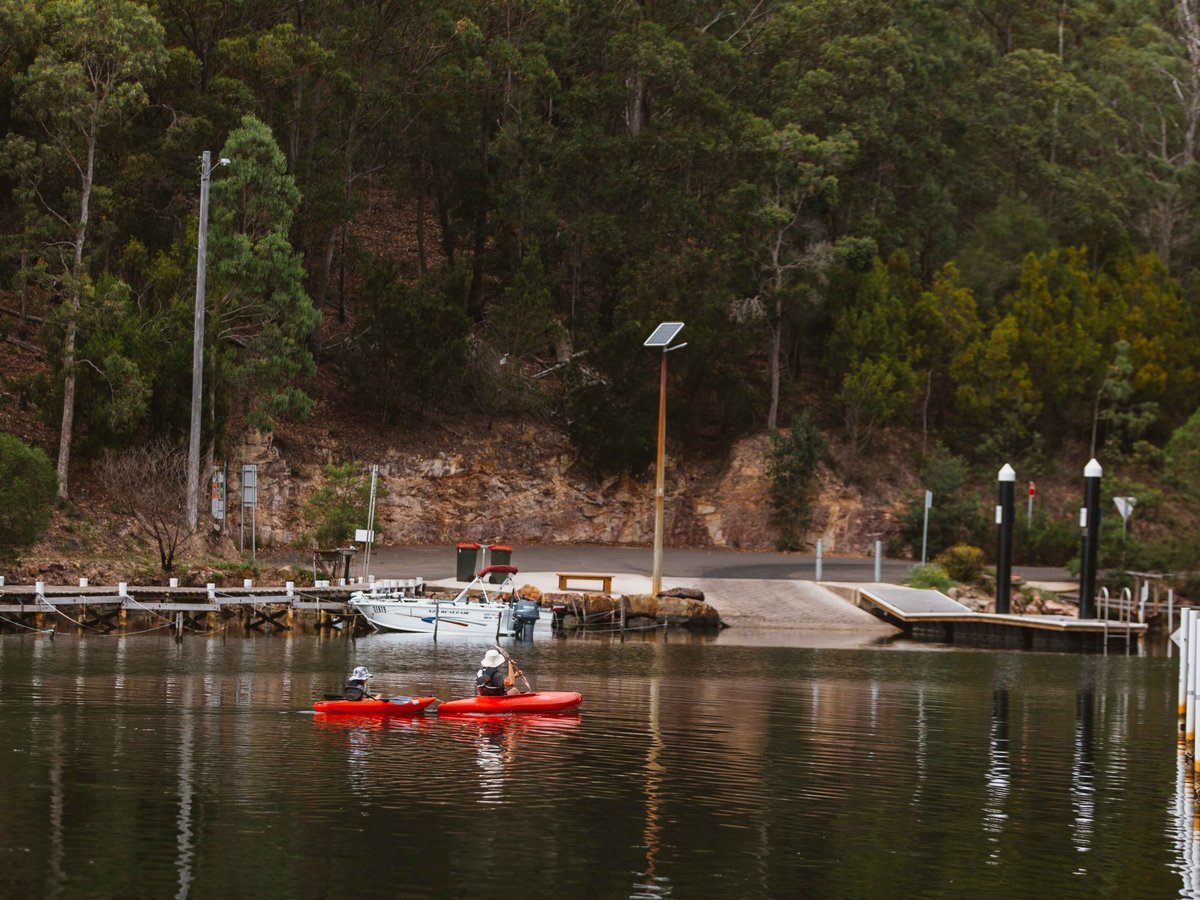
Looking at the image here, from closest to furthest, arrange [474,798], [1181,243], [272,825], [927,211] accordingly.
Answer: [272,825], [474,798], [927,211], [1181,243]

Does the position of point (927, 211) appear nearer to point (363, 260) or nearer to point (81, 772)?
point (363, 260)

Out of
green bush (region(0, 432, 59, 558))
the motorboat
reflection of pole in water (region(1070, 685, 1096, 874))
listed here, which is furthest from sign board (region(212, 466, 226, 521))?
reflection of pole in water (region(1070, 685, 1096, 874))

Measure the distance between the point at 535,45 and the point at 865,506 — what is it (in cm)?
2421

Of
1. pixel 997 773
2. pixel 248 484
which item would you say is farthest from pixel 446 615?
pixel 997 773

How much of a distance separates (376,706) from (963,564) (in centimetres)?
3794

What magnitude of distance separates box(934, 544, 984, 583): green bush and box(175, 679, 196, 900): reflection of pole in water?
39.2 metres

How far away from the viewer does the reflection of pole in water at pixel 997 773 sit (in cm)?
1891

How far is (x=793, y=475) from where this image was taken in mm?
66500

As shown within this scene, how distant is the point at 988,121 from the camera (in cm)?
8206

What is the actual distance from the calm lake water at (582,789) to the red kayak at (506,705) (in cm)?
44

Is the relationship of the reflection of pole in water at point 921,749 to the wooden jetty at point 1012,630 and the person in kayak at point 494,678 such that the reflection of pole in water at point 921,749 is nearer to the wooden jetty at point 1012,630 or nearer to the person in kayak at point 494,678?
the person in kayak at point 494,678

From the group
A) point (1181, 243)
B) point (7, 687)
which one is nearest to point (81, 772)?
point (7, 687)

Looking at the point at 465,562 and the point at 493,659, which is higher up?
the point at 465,562

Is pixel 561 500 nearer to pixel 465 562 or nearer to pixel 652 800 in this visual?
pixel 465 562
